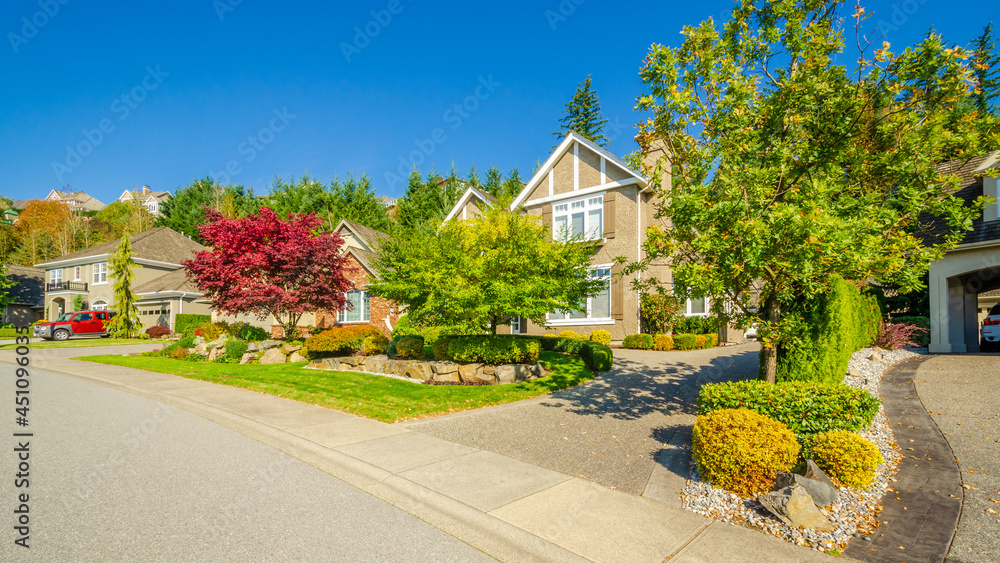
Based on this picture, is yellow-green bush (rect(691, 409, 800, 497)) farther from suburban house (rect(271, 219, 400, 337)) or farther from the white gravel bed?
suburban house (rect(271, 219, 400, 337))

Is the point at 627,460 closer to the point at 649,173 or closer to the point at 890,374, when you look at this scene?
the point at 649,173

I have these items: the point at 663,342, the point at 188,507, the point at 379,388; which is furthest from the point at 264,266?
the point at 663,342

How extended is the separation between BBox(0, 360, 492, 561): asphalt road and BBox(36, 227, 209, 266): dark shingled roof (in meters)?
33.3

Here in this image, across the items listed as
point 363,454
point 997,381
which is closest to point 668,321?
point 997,381

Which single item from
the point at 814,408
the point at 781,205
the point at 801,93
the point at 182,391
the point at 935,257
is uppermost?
the point at 801,93

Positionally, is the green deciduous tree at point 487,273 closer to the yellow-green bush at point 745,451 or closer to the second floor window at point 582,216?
the yellow-green bush at point 745,451

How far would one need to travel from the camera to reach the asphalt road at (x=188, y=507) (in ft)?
13.3

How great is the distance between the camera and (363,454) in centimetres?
650

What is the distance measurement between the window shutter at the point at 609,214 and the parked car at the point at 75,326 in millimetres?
32141

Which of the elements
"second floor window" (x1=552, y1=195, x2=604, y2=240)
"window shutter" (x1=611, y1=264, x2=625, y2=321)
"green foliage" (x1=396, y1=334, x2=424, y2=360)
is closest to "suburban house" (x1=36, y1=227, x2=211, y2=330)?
"green foliage" (x1=396, y1=334, x2=424, y2=360)

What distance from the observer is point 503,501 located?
4.99 meters

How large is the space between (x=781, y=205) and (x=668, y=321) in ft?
43.2

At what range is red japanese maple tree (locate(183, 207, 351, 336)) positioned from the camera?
17.5m

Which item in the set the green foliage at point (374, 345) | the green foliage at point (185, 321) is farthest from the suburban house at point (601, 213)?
the green foliage at point (185, 321)
